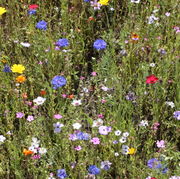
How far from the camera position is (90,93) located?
2.91 m

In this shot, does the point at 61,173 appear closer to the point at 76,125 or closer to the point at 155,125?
the point at 76,125

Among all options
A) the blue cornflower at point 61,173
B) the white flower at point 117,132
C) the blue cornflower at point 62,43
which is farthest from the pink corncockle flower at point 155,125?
the blue cornflower at point 62,43

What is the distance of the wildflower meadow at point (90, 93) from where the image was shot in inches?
89.5

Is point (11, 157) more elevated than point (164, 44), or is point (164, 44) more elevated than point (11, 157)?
point (164, 44)

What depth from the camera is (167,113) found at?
260cm

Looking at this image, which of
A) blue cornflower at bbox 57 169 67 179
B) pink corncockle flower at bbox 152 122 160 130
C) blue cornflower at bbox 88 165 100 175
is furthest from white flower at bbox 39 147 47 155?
pink corncockle flower at bbox 152 122 160 130

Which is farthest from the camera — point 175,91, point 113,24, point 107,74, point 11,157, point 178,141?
point 113,24

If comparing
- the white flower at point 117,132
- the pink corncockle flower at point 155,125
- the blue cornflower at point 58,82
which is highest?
the blue cornflower at point 58,82

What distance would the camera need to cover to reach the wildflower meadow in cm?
227

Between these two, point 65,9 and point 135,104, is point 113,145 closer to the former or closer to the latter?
point 135,104

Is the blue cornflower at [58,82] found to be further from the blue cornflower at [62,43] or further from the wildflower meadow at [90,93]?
the blue cornflower at [62,43]

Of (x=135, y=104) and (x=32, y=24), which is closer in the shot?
(x=135, y=104)

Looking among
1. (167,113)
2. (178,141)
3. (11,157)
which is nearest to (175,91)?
(167,113)

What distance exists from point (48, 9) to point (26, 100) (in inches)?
46.1
